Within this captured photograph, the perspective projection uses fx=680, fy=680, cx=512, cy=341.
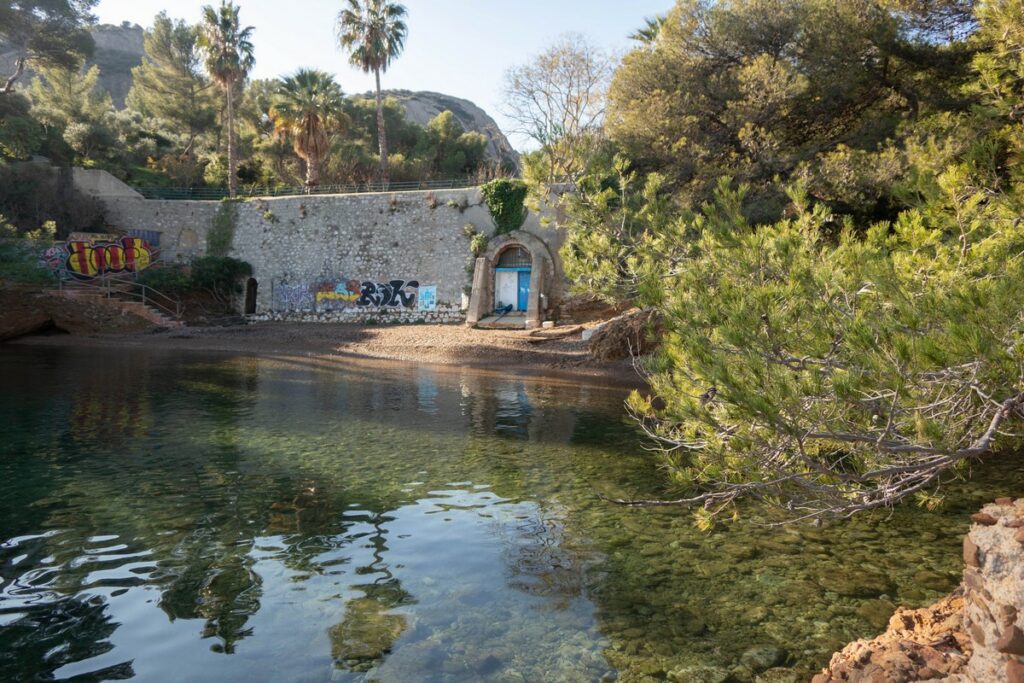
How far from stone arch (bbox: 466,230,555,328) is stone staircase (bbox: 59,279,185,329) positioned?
40.1 feet

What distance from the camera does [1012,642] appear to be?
2.79 metres

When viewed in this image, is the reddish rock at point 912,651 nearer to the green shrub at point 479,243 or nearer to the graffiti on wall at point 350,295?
the green shrub at point 479,243

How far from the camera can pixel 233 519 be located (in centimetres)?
677

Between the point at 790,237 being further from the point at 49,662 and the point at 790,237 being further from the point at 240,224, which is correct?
the point at 240,224

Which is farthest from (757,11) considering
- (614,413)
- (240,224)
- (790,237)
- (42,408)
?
(240,224)

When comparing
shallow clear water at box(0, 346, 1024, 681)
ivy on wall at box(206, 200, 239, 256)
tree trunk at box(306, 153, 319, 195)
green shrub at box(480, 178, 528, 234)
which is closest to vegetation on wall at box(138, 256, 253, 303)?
ivy on wall at box(206, 200, 239, 256)

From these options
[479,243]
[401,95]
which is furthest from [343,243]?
[401,95]

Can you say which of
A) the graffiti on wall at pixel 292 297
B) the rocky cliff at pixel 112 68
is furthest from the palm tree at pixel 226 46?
the rocky cliff at pixel 112 68

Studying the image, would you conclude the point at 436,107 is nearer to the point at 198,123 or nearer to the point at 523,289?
the point at 198,123

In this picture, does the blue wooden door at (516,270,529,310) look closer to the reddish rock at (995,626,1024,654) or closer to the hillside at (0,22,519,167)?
the reddish rock at (995,626,1024,654)

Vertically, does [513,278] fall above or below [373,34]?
below

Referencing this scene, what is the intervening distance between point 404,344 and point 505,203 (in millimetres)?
7209

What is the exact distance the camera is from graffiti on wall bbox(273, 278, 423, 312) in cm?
2888

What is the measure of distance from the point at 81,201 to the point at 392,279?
15.3 metres
